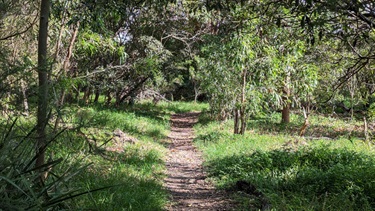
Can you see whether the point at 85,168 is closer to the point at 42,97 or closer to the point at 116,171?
the point at 42,97

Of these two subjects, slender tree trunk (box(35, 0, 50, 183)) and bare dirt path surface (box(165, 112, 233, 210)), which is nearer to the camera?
slender tree trunk (box(35, 0, 50, 183))

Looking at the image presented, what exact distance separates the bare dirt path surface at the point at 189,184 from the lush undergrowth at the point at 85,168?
273 millimetres

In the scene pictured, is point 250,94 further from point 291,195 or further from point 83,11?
point 83,11

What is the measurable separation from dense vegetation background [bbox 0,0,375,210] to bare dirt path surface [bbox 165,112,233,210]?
10.9 inches

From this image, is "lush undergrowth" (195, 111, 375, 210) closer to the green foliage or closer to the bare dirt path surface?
the bare dirt path surface

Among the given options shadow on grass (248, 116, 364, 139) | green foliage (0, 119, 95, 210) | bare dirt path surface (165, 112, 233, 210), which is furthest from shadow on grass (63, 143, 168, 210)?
shadow on grass (248, 116, 364, 139)

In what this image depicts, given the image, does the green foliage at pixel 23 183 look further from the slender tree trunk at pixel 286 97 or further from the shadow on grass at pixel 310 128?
the shadow on grass at pixel 310 128

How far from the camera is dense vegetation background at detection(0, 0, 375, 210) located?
3322 millimetres

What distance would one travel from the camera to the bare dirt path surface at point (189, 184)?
242 inches

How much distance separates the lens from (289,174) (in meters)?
7.08

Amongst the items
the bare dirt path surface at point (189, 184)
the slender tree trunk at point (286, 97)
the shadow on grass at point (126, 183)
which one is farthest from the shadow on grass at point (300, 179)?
the slender tree trunk at point (286, 97)

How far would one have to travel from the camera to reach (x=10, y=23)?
859 cm

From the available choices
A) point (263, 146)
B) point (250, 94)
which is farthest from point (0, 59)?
point (250, 94)

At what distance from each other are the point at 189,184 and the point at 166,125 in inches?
378
